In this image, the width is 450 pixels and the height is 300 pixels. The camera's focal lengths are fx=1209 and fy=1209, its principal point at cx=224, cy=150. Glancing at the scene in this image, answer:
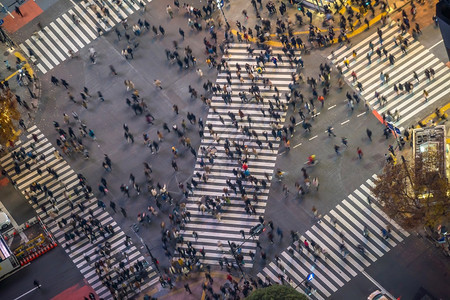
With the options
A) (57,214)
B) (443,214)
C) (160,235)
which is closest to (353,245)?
(443,214)

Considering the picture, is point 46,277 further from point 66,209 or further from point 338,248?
point 338,248

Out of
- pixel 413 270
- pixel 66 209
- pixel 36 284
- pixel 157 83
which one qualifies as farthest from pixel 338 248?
pixel 36 284

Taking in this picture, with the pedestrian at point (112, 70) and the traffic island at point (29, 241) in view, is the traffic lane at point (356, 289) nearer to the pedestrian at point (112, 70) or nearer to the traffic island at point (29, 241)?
the traffic island at point (29, 241)

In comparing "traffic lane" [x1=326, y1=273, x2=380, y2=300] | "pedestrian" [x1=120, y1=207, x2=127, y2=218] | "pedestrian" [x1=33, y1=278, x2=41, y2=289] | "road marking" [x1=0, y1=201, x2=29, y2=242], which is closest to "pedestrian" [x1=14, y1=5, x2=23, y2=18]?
"road marking" [x1=0, y1=201, x2=29, y2=242]

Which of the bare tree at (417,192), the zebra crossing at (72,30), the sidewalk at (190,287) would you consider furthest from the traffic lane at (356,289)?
the zebra crossing at (72,30)

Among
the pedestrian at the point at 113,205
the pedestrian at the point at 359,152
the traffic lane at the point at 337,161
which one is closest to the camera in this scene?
the traffic lane at the point at 337,161

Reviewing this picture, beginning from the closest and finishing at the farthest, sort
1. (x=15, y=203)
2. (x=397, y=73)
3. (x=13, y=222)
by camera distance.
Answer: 1. (x=13, y=222)
2. (x=397, y=73)
3. (x=15, y=203)

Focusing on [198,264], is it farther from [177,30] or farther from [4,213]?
[177,30]
